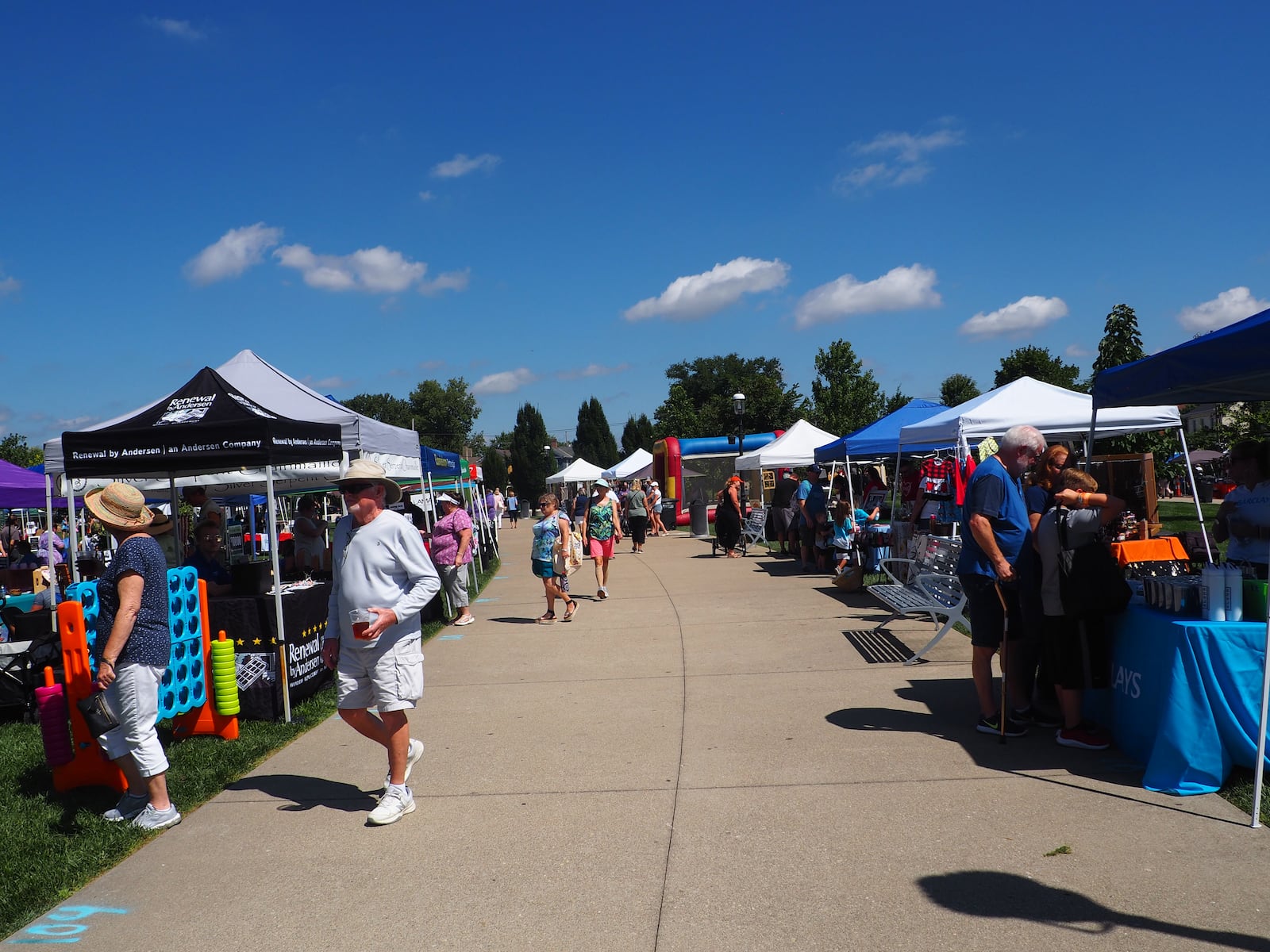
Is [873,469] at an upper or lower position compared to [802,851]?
upper

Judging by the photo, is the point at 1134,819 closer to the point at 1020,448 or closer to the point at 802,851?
the point at 802,851

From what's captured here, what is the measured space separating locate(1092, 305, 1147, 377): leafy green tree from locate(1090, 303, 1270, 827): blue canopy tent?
755 inches

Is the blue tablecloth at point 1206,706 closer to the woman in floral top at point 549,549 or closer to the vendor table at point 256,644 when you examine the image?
the vendor table at point 256,644

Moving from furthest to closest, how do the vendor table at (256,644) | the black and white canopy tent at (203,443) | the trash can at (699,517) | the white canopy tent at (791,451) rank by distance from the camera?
the trash can at (699,517) → the white canopy tent at (791,451) → the black and white canopy tent at (203,443) → the vendor table at (256,644)

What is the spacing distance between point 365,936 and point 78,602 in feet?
9.09

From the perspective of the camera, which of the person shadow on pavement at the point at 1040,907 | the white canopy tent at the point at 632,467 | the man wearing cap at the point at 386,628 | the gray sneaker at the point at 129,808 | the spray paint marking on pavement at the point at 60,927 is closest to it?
the person shadow on pavement at the point at 1040,907

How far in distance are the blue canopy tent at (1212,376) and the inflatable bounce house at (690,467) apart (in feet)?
84.0

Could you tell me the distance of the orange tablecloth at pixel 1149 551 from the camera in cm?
556

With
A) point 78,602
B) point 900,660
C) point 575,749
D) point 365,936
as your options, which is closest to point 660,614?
point 900,660

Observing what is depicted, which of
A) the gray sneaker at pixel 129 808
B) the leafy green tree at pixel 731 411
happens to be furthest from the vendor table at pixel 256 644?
the leafy green tree at pixel 731 411

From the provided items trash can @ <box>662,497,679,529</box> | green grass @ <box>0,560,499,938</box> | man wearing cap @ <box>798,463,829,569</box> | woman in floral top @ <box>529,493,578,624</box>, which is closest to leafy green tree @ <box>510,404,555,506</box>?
A: trash can @ <box>662,497,679,529</box>

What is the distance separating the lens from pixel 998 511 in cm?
554

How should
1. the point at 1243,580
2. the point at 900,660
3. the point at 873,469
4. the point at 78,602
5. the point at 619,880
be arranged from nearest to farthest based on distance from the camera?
the point at 619,880 → the point at 1243,580 → the point at 78,602 → the point at 900,660 → the point at 873,469

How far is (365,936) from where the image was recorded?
11.5 ft
